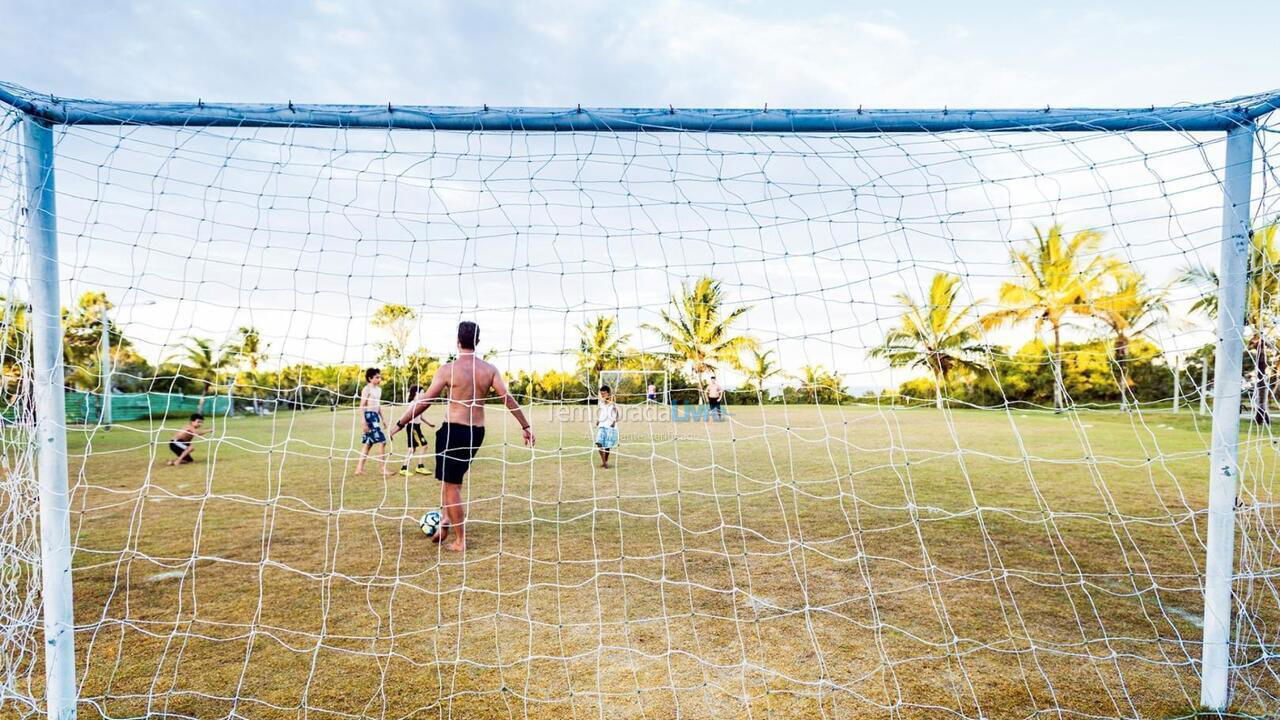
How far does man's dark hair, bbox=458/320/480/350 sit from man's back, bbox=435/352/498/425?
0.18 ft

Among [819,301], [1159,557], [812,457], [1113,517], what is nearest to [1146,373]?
[812,457]

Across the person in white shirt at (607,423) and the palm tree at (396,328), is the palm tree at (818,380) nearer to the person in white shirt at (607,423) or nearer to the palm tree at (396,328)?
the palm tree at (396,328)

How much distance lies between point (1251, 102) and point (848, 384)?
2088 millimetres

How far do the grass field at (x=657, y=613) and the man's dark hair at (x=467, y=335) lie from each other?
0.68 metres

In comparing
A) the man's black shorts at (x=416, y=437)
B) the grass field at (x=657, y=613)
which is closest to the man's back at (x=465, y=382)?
the grass field at (x=657, y=613)

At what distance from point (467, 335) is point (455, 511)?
1.26 meters

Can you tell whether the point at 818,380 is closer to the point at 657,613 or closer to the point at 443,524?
the point at 657,613

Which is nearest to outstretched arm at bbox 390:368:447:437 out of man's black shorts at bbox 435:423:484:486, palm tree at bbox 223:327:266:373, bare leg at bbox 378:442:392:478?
man's black shorts at bbox 435:423:484:486

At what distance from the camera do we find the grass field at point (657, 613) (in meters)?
2.64

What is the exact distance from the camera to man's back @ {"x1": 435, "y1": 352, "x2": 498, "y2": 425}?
425 cm

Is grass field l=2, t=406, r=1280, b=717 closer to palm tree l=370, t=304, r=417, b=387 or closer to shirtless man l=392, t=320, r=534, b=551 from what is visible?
shirtless man l=392, t=320, r=534, b=551

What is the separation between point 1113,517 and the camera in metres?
5.81

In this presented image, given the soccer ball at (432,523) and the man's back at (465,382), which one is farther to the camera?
the soccer ball at (432,523)

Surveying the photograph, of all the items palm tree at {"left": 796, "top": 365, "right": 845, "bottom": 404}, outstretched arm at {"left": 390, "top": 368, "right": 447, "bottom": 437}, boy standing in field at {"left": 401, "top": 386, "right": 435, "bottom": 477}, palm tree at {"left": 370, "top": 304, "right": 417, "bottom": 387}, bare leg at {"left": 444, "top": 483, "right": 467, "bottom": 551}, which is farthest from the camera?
boy standing in field at {"left": 401, "top": 386, "right": 435, "bottom": 477}
